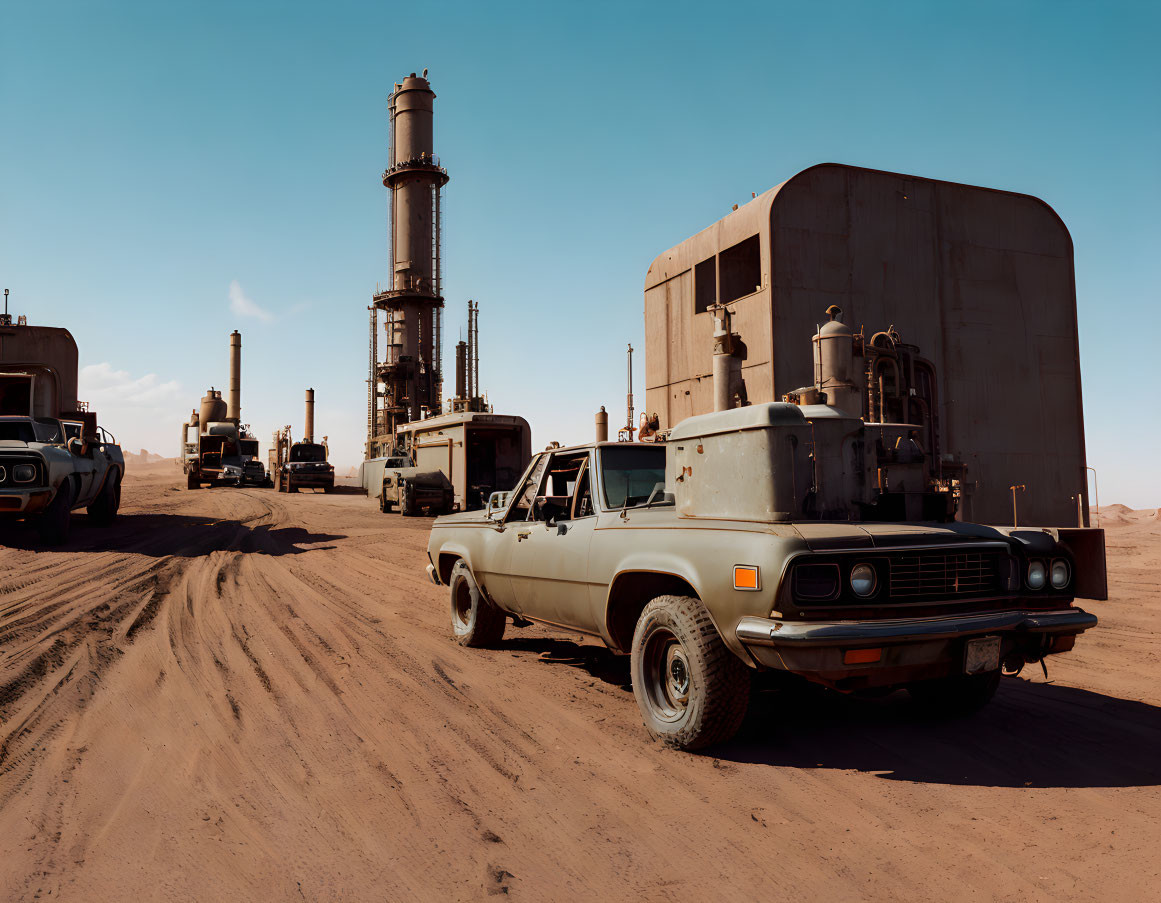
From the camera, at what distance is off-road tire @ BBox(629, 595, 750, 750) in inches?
153

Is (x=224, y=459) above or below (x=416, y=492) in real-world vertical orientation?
above

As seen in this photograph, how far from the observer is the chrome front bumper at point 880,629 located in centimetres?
343

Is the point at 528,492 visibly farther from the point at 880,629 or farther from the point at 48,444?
the point at 48,444

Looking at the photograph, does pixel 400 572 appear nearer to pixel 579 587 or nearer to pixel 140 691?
pixel 140 691

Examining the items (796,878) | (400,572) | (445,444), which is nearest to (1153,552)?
(400,572)

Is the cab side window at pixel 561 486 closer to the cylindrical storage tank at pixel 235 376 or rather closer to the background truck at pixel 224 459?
the background truck at pixel 224 459

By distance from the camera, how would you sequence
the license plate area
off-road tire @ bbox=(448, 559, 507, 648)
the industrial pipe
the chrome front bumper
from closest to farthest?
the chrome front bumper, the license plate area, off-road tire @ bbox=(448, 559, 507, 648), the industrial pipe

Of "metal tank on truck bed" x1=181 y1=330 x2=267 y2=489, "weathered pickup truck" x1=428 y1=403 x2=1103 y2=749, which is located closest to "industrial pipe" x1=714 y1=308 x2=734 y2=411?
"weathered pickup truck" x1=428 y1=403 x2=1103 y2=749

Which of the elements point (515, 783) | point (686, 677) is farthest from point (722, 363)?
point (515, 783)

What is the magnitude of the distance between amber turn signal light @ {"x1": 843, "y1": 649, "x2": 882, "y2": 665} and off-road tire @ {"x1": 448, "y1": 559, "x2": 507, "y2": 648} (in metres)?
3.68

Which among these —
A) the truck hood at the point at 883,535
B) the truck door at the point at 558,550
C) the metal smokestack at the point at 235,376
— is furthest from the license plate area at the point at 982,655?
the metal smokestack at the point at 235,376

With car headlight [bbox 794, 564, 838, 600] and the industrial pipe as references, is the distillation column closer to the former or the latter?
the industrial pipe

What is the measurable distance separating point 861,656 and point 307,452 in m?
38.7

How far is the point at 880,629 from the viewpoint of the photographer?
11.5ft
